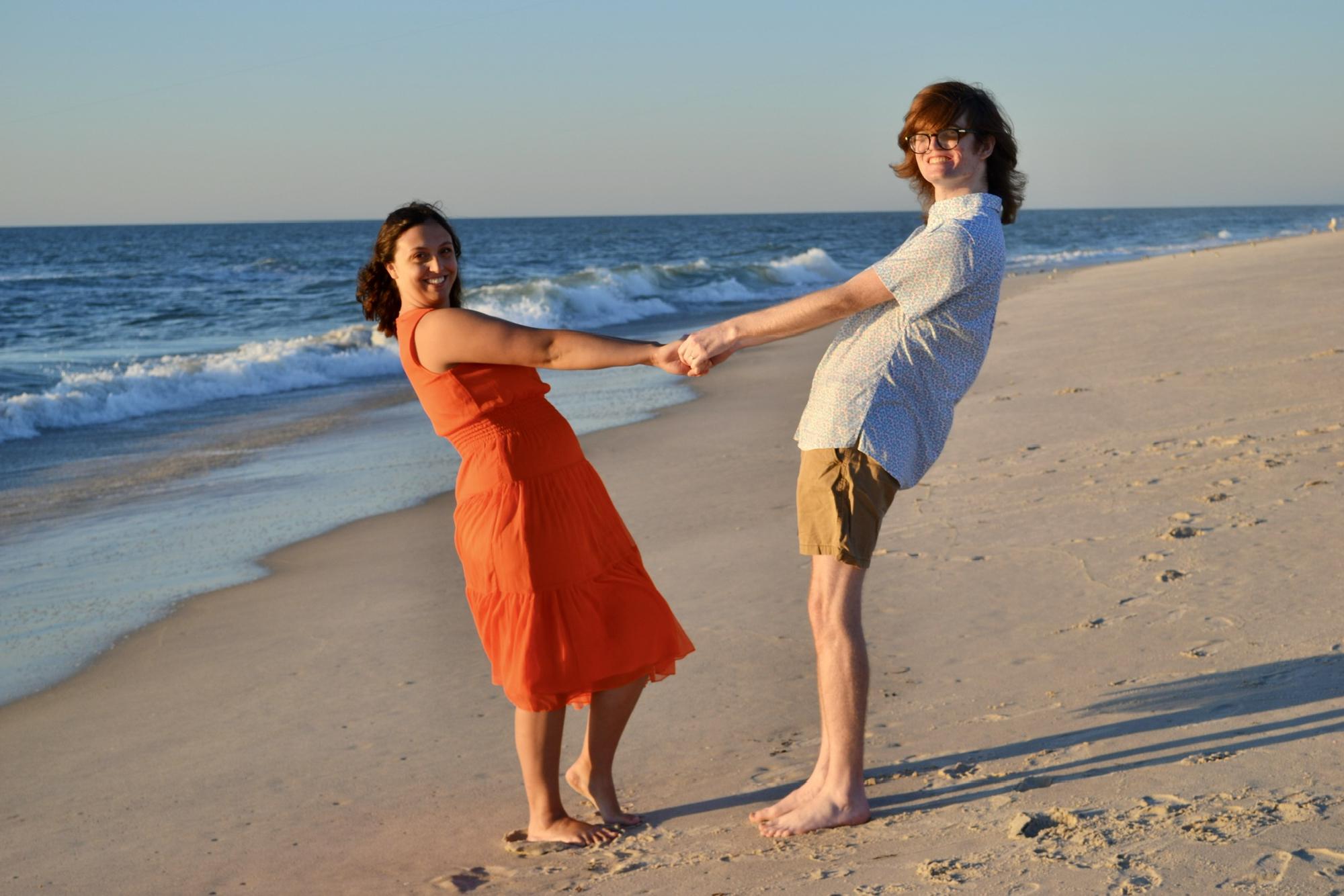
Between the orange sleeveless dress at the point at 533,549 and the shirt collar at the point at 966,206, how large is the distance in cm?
104

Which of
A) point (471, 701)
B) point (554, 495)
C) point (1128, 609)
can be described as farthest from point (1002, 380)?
point (554, 495)

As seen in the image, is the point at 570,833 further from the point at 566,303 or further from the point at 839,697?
the point at 566,303

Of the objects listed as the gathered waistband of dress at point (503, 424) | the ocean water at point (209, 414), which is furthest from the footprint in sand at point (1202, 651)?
the ocean water at point (209, 414)

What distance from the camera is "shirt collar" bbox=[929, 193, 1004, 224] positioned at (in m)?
2.75

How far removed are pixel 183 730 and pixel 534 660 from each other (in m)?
1.64

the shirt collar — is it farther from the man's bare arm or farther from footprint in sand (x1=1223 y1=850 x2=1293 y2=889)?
footprint in sand (x1=1223 y1=850 x2=1293 y2=889)

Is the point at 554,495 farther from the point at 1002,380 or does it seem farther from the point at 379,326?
the point at 1002,380

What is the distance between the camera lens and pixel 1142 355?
29.9 ft

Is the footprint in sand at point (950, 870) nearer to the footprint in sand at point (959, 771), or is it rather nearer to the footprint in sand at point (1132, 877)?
the footprint in sand at point (1132, 877)

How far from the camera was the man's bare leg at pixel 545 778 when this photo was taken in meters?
2.99

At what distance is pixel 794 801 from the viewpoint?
295 cm

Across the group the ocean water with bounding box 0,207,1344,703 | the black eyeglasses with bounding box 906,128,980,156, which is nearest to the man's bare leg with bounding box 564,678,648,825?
the black eyeglasses with bounding box 906,128,980,156

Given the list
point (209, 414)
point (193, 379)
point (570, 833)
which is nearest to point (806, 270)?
point (193, 379)

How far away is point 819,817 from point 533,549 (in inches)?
37.2
